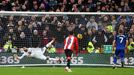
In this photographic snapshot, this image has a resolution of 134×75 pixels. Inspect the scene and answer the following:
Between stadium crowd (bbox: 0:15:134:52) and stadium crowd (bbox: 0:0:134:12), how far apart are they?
11.1 ft

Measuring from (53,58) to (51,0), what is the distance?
5590 mm

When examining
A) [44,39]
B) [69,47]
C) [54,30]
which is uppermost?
[54,30]

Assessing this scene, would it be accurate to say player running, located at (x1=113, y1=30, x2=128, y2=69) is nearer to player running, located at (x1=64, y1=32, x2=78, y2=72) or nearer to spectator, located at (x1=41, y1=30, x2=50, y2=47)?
player running, located at (x1=64, y1=32, x2=78, y2=72)

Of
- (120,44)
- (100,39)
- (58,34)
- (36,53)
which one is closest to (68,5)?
(58,34)

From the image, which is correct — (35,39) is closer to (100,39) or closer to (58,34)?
(58,34)

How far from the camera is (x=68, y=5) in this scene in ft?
87.9

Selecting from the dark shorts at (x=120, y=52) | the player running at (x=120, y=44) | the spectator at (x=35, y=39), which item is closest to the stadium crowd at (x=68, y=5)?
the spectator at (x=35, y=39)

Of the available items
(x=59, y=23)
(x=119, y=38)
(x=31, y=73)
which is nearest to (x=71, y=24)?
(x=59, y=23)

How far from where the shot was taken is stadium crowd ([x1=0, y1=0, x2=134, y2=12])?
86.6 ft

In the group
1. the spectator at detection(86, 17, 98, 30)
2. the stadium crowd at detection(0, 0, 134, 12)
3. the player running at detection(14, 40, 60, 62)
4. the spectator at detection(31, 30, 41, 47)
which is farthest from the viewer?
the stadium crowd at detection(0, 0, 134, 12)

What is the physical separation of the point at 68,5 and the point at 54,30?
4.41 metres

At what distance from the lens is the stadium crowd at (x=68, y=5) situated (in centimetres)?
2641

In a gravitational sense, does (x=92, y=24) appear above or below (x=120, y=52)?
above

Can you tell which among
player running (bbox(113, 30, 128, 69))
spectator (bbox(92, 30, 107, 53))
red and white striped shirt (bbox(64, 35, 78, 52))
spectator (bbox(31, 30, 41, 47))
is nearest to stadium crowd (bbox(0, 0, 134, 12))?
spectator (bbox(92, 30, 107, 53))
